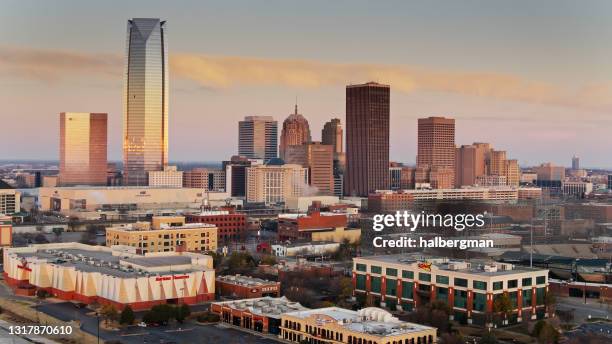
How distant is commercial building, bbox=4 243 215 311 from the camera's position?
20562mm

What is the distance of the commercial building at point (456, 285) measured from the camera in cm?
1972

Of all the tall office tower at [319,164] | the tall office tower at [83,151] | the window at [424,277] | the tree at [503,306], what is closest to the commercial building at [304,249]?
the window at [424,277]

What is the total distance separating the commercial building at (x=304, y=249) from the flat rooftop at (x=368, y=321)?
13.8 m

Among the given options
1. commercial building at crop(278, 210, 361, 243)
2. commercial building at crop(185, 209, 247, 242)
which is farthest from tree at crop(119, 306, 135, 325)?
commercial building at crop(185, 209, 247, 242)

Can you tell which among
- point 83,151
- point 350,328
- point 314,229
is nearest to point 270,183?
point 83,151

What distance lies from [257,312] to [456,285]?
442 centimetres

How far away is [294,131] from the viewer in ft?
298

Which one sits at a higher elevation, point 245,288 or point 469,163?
point 469,163

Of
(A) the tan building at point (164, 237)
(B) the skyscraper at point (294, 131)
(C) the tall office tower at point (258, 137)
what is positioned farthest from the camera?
(C) the tall office tower at point (258, 137)

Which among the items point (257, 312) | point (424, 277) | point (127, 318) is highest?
point (424, 277)

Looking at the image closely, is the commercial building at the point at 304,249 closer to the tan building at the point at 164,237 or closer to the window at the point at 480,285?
the tan building at the point at 164,237

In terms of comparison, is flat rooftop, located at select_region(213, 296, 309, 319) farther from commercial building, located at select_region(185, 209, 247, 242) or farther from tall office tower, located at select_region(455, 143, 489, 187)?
tall office tower, located at select_region(455, 143, 489, 187)

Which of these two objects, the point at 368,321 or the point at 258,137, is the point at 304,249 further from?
the point at 258,137

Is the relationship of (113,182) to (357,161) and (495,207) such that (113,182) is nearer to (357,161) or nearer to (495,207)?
(357,161)
